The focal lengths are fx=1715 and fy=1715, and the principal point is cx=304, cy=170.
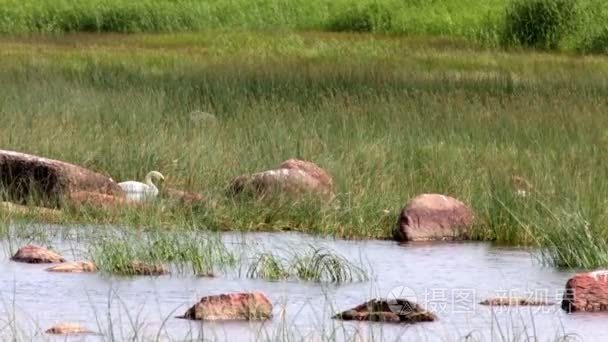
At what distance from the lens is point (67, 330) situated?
326 inches

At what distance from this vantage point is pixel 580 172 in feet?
43.1

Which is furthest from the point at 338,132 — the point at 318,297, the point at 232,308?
the point at 232,308

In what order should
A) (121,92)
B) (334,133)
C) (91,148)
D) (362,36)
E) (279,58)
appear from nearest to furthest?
(91,148)
(334,133)
(121,92)
(279,58)
(362,36)

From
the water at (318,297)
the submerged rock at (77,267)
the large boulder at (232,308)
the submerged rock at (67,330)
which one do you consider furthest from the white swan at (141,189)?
the submerged rock at (67,330)

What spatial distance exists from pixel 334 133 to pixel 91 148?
2587 millimetres

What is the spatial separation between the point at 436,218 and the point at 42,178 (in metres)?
2.96

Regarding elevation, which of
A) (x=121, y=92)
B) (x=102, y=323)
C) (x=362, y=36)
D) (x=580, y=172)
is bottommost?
(x=102, y=323)

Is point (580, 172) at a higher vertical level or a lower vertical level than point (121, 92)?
lower

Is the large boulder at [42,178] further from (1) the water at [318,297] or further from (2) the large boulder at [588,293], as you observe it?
(2) the large boulder at [588,293]

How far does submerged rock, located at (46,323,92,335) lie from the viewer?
8.27 m

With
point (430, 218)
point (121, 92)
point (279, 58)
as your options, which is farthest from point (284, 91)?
point (430, 218)

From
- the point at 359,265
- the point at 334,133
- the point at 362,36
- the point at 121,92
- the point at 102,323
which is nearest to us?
the point at 102,323

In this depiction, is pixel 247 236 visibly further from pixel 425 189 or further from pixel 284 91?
pixel 284 91

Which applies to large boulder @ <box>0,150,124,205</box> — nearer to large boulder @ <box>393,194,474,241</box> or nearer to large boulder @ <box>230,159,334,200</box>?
large boulder @ <box>230,159,334,200</box>
